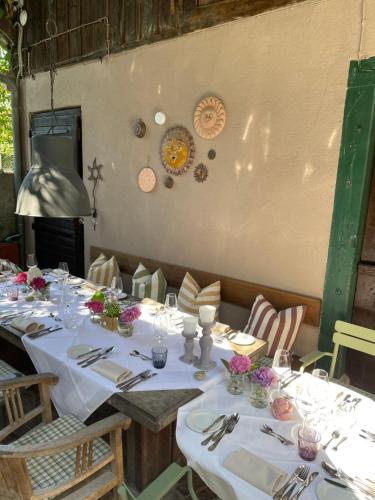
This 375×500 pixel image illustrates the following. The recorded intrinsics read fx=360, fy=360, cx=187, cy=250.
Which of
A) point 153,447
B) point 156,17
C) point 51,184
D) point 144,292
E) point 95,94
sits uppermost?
point 156,17

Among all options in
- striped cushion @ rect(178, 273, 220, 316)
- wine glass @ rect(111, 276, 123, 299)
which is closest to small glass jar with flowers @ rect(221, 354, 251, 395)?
wine glass @ rect(111, 276, 123, 299)

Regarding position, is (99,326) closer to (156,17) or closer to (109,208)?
(109,208)

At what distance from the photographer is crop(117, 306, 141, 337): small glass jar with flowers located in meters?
2.44

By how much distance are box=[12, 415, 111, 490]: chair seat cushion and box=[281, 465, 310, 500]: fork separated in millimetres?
967

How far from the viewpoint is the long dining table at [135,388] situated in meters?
1.81

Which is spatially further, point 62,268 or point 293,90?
point 62,268

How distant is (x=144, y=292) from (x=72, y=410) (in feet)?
5.61

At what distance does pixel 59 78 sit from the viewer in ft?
16.7

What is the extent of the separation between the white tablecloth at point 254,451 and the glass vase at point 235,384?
3.8 inches

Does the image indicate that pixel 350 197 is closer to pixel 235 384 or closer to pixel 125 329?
pixel 235 384

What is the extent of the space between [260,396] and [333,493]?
54 centimetres

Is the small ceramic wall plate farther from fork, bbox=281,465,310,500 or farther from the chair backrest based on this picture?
fork, bbox=281,465,310,500

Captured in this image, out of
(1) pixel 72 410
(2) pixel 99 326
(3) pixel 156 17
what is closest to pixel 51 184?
(2) pixel 99 326

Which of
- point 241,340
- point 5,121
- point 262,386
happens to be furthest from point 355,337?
point 5,121
